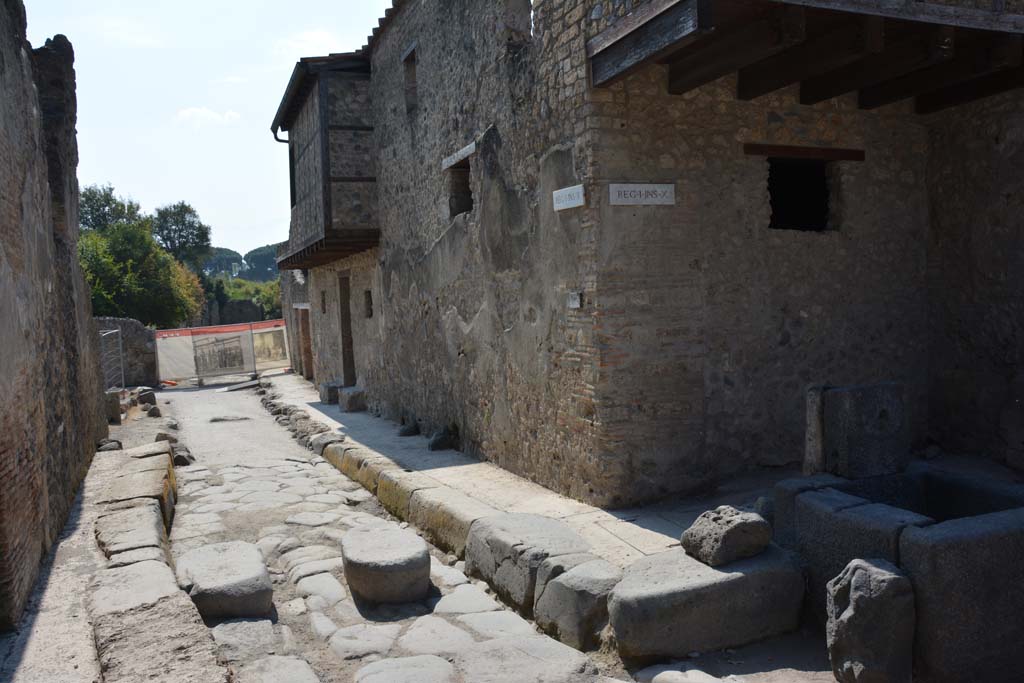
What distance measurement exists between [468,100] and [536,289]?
2.35 m

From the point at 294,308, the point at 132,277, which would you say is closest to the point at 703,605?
the point at 294,308

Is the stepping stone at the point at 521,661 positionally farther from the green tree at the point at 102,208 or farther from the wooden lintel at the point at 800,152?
the green tree at the point at 102,208

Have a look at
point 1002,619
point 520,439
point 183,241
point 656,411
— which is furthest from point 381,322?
point 183,241

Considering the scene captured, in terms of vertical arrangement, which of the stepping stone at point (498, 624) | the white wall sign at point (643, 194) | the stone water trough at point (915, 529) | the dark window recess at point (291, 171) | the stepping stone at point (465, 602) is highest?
the dark window recess at point (291, 171)

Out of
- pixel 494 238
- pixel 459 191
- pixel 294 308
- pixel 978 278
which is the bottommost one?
pixel 978 278

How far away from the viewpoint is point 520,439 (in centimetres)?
690

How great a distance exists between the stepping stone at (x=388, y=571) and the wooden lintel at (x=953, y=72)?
4643 millimetres

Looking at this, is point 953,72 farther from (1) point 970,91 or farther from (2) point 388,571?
(2) point 388,571

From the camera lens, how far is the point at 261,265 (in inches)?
4154

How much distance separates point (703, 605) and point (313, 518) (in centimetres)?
382

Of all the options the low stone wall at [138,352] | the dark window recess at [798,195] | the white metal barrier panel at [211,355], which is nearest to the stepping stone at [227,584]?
the dark window recess at [798,195]

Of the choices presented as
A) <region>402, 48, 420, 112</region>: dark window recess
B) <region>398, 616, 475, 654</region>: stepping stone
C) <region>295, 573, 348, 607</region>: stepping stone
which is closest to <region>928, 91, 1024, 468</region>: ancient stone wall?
<region>398, 616, 475, 654</region>: stepping stone

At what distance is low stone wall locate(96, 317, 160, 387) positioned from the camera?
61.6 feet

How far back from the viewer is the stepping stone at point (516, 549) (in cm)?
452
